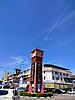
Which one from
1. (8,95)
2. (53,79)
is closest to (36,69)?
(53,79)

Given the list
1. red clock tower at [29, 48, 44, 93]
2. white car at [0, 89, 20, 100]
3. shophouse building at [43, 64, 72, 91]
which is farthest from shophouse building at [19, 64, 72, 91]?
white car at [0, 89, 20, 100]

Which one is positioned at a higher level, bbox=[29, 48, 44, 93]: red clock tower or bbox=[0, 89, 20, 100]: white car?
bbox=[29, 48, 44, 93]: red clock tower

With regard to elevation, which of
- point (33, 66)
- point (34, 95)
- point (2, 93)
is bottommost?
point (34, 95)

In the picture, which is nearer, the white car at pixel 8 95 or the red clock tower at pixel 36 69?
the white car at pixel 8 95

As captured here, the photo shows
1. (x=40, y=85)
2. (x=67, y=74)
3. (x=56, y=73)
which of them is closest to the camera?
(x=40, y=85)

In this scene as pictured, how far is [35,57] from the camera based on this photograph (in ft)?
125

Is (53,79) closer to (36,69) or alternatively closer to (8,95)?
(36,69)

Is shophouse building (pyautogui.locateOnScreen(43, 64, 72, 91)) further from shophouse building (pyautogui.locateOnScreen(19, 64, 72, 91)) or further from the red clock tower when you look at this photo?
the red clock tower

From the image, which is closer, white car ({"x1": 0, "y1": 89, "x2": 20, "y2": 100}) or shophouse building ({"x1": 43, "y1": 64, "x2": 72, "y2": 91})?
white car ({"x1": 0, "y1": 89, "x2": 20, "y2": 100})

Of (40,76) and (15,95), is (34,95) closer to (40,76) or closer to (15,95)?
(40,76)

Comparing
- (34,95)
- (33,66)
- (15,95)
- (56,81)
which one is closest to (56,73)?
(56,81)

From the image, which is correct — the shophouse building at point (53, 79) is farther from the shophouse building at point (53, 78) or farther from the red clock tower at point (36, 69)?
the red clock tower at point (36, 69)

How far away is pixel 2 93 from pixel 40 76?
26.1 m

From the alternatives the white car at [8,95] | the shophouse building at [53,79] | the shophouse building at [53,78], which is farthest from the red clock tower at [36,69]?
the white car at [8,95]
